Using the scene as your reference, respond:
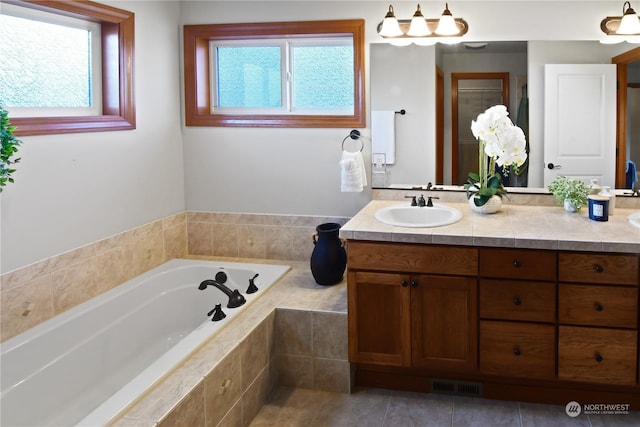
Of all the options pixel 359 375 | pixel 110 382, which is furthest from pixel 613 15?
pixel 110 382

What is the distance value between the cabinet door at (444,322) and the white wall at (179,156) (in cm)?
103

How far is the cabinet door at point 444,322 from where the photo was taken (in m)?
2.61

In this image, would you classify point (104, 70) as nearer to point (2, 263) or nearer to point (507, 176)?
point (2, 263)

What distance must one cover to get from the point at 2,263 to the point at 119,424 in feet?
3.34

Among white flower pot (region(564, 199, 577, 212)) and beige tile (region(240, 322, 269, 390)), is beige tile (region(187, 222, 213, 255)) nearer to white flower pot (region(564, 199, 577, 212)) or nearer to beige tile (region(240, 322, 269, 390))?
beige tile (region(240, 322, 269, 390))

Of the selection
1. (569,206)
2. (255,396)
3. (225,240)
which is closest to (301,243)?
(225,240)

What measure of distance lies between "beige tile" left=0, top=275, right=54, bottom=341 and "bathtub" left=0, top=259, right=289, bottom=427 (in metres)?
0.04

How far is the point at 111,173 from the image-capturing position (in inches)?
121

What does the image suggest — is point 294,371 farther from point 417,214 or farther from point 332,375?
point 417,214

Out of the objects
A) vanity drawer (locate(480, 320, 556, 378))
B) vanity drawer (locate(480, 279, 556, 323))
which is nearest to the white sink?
vanity drawer (locate(480, 279, 556, 323))

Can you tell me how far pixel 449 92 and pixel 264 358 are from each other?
180 centimetres

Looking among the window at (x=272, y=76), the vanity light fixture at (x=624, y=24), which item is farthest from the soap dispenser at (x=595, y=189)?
the window at (x=272, y=76)

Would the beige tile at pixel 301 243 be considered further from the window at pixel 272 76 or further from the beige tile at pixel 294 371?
the beige tile at pixel 294 371

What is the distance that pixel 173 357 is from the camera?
2.22m
